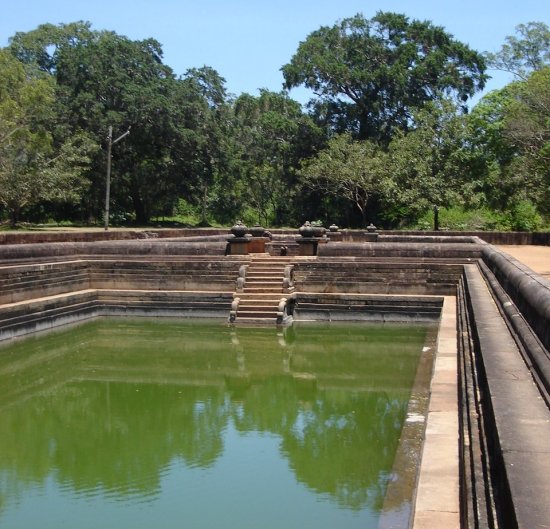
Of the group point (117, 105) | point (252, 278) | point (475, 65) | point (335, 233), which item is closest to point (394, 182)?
point (335, 233)

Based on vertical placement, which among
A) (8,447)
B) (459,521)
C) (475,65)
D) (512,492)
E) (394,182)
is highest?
(475,65)

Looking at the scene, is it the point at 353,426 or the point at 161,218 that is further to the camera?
the point at 161,218

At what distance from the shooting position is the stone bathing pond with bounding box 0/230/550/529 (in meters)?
5.05

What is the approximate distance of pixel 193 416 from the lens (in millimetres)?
8891

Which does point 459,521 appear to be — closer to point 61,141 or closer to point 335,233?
point 335,233

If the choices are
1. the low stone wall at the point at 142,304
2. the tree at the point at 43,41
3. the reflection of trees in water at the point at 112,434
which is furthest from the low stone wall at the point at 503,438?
the tree at the point at 43,41

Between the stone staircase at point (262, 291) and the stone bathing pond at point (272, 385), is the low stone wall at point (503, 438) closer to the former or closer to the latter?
the stone bathing pond at point (272, 385)

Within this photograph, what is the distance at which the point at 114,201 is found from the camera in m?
39.1

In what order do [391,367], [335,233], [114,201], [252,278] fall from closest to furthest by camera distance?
1. [391,367]
2. [252,278]
3. [335,233]
4. [114,201]

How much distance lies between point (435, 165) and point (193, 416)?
25417 millimetres

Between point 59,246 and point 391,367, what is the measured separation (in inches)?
336

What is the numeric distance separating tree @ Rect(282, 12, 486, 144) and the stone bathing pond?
21.6 m

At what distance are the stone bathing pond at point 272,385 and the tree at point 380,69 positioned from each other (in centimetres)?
2158

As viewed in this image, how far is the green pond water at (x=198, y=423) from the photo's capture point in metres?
6.00
